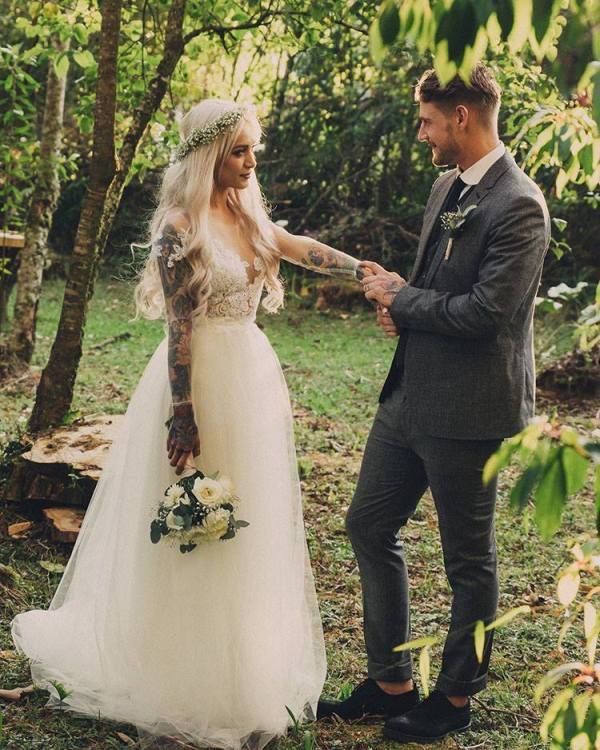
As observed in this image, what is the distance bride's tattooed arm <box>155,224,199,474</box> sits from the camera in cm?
337

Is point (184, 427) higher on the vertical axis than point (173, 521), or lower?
higher

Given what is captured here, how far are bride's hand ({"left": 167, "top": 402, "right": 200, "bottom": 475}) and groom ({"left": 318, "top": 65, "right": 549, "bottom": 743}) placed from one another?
59 centimetres

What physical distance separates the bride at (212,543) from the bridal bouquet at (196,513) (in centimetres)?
15

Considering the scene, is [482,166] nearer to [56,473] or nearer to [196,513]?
[196,513]

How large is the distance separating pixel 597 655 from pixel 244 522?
6.52ft

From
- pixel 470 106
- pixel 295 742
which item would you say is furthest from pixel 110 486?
pixel 470 106

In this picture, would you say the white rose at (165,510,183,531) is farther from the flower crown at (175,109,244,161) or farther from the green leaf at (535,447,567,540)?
the green leaf at (535,447,567,540)

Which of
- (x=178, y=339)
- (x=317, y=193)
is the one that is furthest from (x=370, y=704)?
(x=317, y=193)

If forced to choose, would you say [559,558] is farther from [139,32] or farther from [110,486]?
[139,32]

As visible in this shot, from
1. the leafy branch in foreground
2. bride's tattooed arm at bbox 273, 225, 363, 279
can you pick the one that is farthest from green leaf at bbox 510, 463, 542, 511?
bride's tattooed arm at bbox 273, 225, 363, 279

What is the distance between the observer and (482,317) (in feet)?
9.79

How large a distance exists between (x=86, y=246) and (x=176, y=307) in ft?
6.81

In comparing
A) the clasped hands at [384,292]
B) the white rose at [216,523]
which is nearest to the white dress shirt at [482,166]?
the clasped hands at [384,292]

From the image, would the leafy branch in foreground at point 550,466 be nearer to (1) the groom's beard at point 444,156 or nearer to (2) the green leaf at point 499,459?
(2) the green leaf at point 499,459
